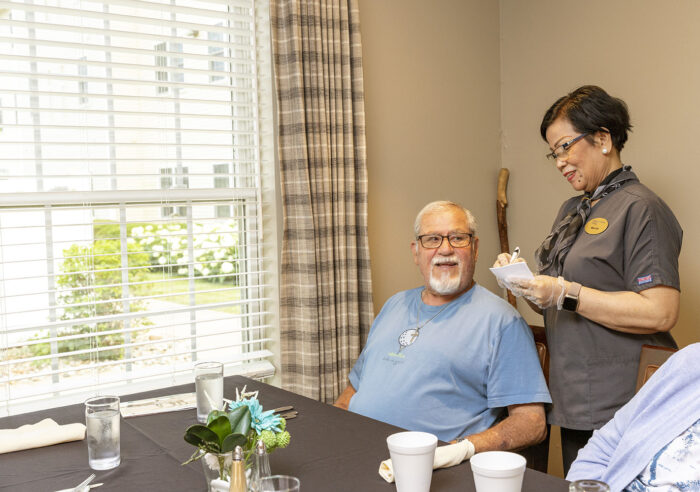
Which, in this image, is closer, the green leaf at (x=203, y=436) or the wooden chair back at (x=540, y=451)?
the green leaf at (x=203, y=436)

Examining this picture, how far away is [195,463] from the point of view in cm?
156

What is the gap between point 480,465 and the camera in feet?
3.89

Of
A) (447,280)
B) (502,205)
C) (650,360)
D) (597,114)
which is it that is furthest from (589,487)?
(502,205)

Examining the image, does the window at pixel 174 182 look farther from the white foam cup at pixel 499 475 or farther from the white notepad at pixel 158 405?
the white foam cup at pixel 499 475

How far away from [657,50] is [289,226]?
1.83 meters

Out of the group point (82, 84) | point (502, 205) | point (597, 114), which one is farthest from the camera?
point (502, 205)

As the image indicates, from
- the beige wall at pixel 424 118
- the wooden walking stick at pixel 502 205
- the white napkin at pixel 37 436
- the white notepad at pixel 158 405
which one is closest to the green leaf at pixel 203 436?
the white napkin at pixel 37 436

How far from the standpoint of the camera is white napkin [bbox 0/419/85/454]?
5.50 ft

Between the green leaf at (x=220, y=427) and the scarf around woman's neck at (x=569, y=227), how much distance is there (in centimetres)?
142

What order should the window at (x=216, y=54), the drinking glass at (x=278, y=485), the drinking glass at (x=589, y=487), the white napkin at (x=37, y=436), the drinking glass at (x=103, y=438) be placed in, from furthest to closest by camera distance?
the window at (x=216, y=54) → the white napkin at (x=37, y=436) → the drinking glass at (x=103, y=438) → the drinking glass at (x=278, y=485) → the drinking glass at (x=589, y=487)

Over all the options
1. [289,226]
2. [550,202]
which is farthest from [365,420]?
[550,202]

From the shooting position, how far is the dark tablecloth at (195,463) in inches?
55.6

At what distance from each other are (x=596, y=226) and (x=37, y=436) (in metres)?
1.75

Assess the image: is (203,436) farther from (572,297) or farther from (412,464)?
(572,297)
